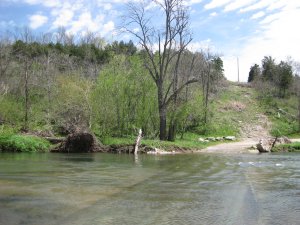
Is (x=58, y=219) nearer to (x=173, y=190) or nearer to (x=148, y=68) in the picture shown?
(x=173, y=190)

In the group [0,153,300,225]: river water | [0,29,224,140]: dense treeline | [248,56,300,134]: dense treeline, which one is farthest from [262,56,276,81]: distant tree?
[0,153,300,225]: river water

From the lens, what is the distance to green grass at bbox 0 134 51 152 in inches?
1222

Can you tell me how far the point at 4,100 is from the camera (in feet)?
131

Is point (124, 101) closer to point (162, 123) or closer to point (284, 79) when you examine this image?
point (162, 123)

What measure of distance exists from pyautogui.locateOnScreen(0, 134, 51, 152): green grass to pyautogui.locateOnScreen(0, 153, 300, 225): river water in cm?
1262

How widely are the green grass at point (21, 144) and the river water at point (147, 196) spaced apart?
12.6 m

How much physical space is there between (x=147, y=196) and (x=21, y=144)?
844 inches

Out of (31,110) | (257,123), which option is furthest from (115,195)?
(257,123)

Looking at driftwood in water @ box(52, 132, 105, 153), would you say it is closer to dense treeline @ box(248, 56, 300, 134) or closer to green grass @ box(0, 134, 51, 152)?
green grass @ box(0, 134, 51, 152)

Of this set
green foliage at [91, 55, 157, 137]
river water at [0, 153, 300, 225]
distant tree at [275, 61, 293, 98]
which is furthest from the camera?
distant tree at [275, 61, 293, 98]

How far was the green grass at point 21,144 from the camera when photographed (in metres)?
31.0

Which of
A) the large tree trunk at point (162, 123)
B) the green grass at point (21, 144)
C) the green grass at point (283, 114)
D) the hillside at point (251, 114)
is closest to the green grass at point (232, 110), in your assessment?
the hillside at point (251, 114)

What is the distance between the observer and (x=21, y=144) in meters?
31.0

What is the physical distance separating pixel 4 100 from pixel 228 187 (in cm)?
3144
